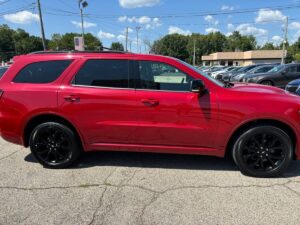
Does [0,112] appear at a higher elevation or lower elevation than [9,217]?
higher

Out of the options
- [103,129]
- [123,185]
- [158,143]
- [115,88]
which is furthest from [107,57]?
[123,185]

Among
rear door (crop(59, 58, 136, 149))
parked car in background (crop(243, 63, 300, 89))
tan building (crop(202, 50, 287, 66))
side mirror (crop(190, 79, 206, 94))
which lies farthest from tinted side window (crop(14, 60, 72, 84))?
tan building (crop(202, 50, 287, 66))

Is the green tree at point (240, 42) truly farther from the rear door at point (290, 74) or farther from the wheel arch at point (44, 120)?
the wheel arch at point (44, 120)

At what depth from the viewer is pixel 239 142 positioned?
13.0ft

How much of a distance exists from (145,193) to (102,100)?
1472mm

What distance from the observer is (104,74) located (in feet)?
13.8

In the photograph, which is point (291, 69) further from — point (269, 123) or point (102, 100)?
point (102, 100)

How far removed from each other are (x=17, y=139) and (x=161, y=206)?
2646 mm

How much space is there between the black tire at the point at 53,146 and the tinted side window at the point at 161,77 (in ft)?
4.66

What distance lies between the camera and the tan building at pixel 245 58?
7494cm

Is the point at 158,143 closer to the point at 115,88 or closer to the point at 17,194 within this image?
the point at 115,88

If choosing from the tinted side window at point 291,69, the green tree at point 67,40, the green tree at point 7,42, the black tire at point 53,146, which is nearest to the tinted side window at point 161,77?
the black tire at point 53,146

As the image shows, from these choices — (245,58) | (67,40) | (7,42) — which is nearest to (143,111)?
(245,58)

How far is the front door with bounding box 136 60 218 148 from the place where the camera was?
3.93 metres
